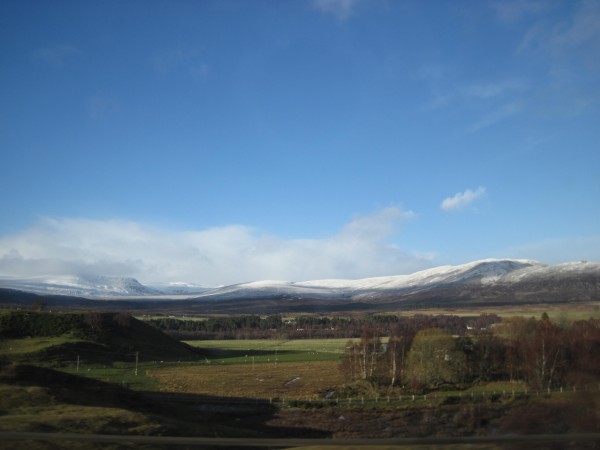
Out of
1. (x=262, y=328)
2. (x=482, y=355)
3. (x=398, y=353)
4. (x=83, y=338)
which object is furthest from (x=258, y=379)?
(x=262, y=328)

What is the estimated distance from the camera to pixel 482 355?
26578mm

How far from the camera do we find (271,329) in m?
89.6

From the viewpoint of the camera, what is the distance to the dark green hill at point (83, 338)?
173 ft

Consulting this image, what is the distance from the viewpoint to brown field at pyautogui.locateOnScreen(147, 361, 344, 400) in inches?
1426

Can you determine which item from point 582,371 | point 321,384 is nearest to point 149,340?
point 321,384

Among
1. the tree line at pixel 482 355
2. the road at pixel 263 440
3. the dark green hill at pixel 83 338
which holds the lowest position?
the dark green hill at pixel 83 338

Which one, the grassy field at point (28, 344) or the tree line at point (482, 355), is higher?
the tree line at point (482, 355)

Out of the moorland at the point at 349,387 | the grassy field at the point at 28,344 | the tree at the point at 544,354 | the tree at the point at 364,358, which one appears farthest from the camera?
the grassy field at the point at 28,344

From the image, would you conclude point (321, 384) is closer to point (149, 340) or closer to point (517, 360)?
point (517, 360)

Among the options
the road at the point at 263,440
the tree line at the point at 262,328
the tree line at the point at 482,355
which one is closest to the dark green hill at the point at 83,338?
the tree line at the point at 262,328

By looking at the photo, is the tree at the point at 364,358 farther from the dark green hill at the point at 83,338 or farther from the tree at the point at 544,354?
the dark green hill at the point at 83,338

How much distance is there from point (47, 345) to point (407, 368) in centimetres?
4058

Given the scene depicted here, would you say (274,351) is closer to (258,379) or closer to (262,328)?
(258,379)

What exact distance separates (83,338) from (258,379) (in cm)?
2900
